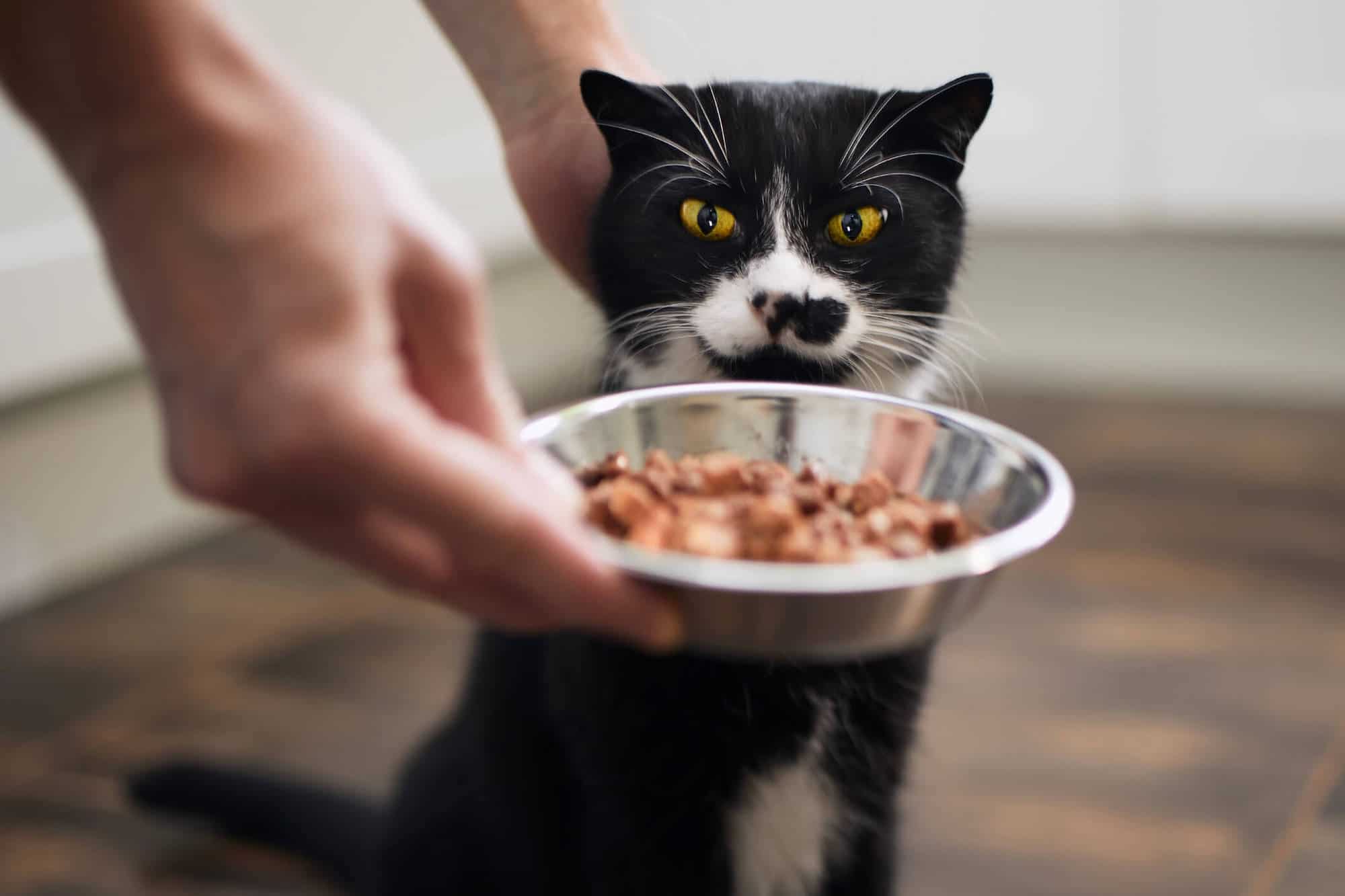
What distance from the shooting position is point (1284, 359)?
2.40 m

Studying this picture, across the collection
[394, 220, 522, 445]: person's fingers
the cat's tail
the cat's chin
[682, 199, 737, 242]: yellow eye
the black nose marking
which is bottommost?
the cat's tail

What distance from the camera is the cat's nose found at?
74 centimetres

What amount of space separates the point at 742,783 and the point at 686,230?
0.34m

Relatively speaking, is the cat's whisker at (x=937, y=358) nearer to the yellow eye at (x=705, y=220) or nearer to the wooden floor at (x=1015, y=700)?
the yellow eye at (x=705, y=220)

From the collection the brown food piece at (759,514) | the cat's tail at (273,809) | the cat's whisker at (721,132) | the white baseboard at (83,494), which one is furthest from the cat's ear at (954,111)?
the white baseboard at (83,494)

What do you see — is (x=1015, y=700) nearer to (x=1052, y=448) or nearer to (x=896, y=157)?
(x=1052, y=448)

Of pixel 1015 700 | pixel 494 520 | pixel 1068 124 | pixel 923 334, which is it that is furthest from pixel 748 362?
pixel 1068 124

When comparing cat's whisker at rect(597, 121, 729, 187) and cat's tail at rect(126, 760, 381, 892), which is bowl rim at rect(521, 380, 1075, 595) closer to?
cat's whisker at rect(597, 121, 729, 187)

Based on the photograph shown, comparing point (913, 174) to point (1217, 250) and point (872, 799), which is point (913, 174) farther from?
point (1217, 250)

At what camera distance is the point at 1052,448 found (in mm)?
2186

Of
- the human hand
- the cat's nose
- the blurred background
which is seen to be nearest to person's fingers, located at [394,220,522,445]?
the human hand

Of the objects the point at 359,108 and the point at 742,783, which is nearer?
the point at 742,783

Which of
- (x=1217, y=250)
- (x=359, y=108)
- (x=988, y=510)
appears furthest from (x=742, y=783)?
(x=1217, y=250)

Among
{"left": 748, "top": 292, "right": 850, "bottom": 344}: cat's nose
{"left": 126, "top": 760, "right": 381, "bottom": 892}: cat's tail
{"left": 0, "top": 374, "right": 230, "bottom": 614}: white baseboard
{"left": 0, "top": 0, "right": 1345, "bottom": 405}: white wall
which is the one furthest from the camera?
{"left": 0, "top": 374, "right": 230, "bottom": 614}: white baseboard
